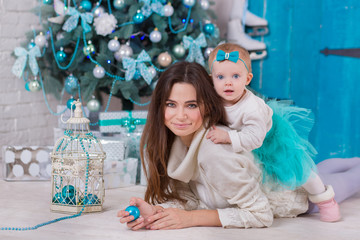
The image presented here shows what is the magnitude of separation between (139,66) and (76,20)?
0.50 metres

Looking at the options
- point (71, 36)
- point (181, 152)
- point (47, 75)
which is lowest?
point (181, 152)

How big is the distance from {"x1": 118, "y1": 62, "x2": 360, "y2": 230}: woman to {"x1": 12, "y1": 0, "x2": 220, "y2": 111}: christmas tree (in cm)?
128

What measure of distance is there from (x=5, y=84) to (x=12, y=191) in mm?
1197

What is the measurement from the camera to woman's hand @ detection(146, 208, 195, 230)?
1.79 meters

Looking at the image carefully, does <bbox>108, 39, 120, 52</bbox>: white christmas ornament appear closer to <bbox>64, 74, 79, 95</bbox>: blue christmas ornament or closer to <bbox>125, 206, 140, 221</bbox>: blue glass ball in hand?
<bbox>64, 74, 79, 95</bbox>: blue christmas ornament

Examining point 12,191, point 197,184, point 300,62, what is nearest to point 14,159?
point 12,191

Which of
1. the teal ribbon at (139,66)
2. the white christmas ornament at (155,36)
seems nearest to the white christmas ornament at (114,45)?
the teal ribbon at (139,66)

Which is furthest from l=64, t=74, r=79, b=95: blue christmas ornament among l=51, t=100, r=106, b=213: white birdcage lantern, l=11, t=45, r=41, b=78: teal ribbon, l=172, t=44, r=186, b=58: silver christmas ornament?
l=51, t=100, r=106, b=213: white birdcage lantern

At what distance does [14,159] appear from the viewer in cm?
271

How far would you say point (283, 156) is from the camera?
1.89m

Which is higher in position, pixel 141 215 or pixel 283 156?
pixel 283 156

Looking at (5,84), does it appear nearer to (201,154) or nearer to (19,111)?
(19,111)

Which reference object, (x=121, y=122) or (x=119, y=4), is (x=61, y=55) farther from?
(x=121, y=122)

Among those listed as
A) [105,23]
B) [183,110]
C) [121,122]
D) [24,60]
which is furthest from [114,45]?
[183,110]
